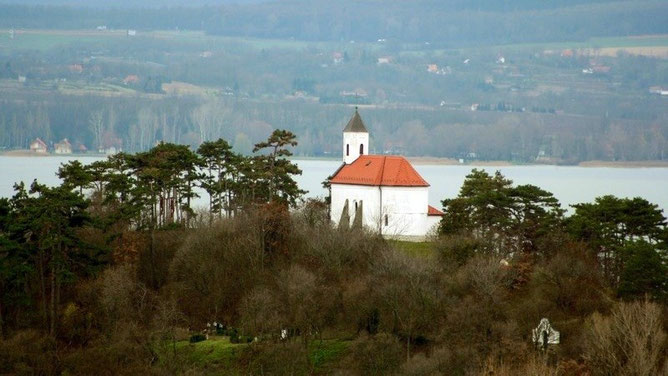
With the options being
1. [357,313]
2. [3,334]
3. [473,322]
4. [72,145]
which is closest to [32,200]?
[3,334]

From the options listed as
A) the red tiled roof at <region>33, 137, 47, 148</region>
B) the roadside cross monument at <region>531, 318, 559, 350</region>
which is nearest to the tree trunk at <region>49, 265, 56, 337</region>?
the roadside cross monument at <region>531, 318, 559, 350</region>

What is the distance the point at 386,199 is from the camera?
197 ft

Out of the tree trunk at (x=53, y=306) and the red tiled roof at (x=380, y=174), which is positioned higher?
the red tiled roof at (x=380, y=174)

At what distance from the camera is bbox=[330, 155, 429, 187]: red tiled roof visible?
60.1m

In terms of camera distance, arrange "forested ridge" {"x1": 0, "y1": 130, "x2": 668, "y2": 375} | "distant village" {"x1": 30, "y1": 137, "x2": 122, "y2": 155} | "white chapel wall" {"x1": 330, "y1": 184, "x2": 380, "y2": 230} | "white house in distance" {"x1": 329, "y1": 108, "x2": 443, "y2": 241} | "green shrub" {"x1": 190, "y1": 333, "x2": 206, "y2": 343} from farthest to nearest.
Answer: "distant village" {"x1": 30, "y1": 137, "x2": 122, "y2": 155}, "white chapel wall" {"x1": 330, "y1": 184, "x2": 380, "y2": 230}, "white house in distance" {"x1": 329, "y1": 108, "x2": 443, "y2": 241}, "green shrub" {"x1": 190, "y1": 333, "x2": 206, "y2": 343}, "forested ridge" {"x1": 0, "y1": 130, "x2": 668, "y2": 375}

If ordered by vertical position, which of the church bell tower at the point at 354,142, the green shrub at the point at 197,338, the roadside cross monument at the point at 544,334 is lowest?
the green shrub at the point at 197,338

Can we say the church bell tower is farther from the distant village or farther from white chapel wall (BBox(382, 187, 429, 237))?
the distant village

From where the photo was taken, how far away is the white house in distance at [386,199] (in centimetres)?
5950

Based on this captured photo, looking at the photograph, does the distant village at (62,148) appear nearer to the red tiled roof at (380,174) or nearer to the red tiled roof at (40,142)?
the red tiled roof at (40,142)

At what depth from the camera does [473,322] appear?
40156 millimetres

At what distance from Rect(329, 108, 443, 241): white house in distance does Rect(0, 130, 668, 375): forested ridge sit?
315 cm

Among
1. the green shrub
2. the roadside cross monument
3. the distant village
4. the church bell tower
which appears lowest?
the green shrub

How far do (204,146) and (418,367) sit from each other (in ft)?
88.5

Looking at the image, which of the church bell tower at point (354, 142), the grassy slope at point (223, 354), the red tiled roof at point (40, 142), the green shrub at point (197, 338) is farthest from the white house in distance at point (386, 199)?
the red tiled roof at point (40, 142)
